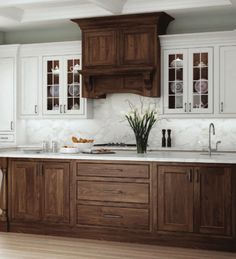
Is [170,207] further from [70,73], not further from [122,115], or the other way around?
[70,73]

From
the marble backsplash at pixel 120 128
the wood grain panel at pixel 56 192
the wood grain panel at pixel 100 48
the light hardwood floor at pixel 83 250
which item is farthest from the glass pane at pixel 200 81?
the light hardwood floor at pixel 83 250

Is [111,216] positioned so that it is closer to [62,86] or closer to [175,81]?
[175,81]

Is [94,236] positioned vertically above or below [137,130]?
below

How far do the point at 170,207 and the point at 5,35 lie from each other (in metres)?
4.03

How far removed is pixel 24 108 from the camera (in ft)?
25.3

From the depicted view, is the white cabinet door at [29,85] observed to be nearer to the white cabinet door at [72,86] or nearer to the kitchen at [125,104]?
the kitchen at [125,104]

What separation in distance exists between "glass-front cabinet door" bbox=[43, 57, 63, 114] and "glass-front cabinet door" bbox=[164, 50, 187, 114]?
1.49 m

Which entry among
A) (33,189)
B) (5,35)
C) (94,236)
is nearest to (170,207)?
(94,236)

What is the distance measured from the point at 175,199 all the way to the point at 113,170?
725 millimetres

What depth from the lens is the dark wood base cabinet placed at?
5.44 meters

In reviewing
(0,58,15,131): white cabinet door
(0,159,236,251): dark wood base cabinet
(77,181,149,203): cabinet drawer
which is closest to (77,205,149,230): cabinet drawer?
(0,159,236,251): dark wood base cabinet

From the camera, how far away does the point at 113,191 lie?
229 inches

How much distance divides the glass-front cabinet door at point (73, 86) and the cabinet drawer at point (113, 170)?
1597 mm

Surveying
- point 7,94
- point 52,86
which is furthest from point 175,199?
point 7,94
